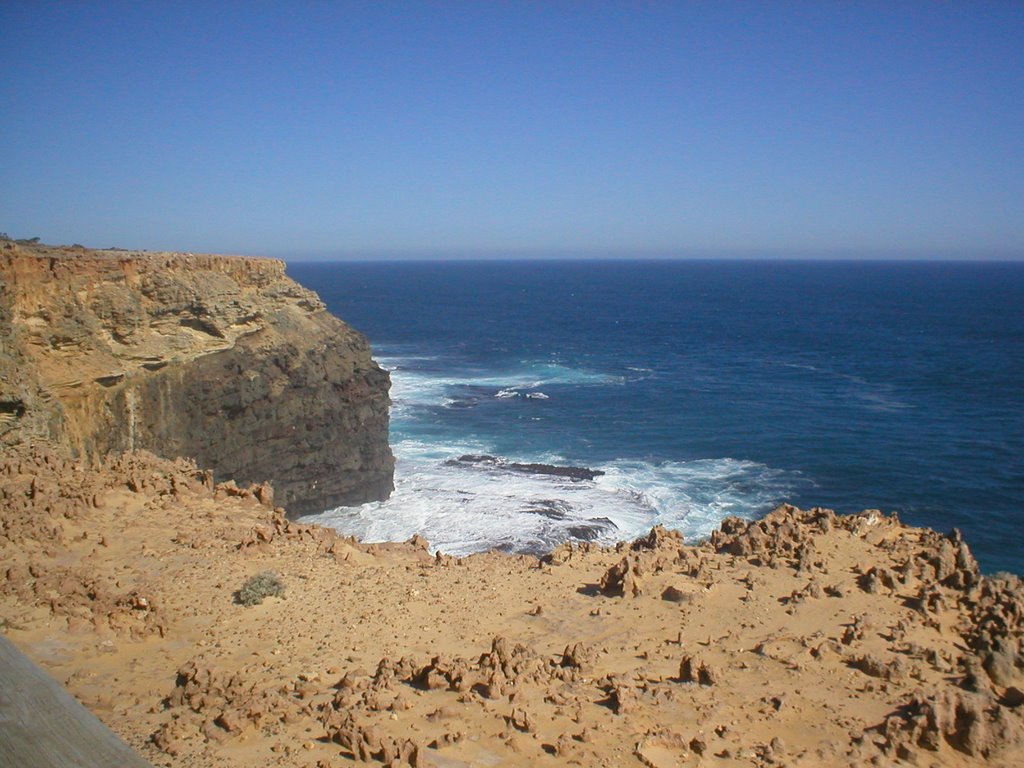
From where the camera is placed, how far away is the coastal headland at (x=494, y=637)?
7.31m

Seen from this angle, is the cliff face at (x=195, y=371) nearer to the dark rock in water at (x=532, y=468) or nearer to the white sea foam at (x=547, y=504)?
the white sea foam at (x=547, y=504)

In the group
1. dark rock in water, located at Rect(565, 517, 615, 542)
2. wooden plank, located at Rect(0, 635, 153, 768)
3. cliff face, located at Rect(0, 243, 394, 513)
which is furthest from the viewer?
dark rock in water, located at Rect(565, 517, 615, 542)

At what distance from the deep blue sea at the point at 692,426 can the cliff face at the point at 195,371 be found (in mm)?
3156

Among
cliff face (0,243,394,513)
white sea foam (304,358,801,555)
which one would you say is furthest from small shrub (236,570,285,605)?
white sea foam (304,358,801,555)

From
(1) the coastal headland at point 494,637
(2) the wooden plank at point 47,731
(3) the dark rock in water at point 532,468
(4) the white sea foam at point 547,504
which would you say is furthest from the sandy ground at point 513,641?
(3) the dark rock in water at point 532,468

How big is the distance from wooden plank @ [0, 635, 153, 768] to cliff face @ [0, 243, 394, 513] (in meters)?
16.9

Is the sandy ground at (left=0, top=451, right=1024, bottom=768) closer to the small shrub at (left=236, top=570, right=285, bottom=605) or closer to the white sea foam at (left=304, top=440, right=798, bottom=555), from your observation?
the small shrub at (left=236, top=570, right=285, bottom=605)

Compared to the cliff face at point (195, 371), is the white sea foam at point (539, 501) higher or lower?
lower

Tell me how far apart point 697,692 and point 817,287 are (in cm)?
16631

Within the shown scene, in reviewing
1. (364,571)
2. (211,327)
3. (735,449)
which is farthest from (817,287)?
(364,571)

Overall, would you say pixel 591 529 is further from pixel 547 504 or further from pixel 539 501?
pixel 539 501

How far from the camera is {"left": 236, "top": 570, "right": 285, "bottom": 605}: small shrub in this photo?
1061cm

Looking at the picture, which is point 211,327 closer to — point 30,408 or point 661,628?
point 30,408

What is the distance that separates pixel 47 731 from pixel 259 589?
899 cm
